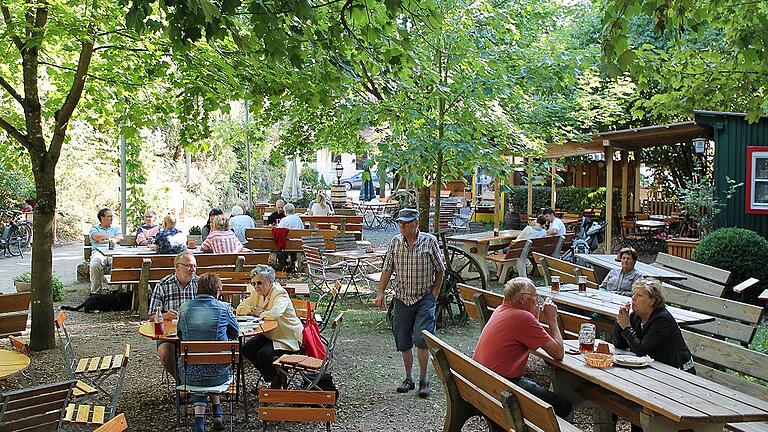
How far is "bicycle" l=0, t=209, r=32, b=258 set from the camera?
19281 millimetres

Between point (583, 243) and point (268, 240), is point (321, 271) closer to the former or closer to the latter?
point (268, 240)

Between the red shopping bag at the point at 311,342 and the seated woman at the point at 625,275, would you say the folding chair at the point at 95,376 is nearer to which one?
the red shopping bag at the point at 311,342

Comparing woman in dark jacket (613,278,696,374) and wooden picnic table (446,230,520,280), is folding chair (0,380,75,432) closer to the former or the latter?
woman in dark jacket (613,278,696,374)

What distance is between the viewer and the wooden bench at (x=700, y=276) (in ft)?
34.0

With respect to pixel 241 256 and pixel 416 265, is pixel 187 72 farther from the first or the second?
pixel 241 256

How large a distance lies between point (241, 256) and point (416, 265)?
16.6ft

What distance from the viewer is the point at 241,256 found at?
1212 centimetres

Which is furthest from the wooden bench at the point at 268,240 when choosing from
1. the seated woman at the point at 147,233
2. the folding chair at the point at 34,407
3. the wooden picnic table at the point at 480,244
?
the folding chair at the point at 34,407

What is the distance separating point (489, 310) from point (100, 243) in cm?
833

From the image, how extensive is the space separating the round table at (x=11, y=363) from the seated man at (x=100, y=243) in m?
6.68

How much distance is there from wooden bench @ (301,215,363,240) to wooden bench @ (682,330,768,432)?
13.6m

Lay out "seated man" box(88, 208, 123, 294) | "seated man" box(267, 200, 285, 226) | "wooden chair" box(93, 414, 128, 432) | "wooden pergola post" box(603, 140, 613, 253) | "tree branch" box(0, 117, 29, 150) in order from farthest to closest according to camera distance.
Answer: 1. "wooden pergola post" box(603, 140, 613, 253)
2. "seated man" box(267, 200, 285, 226)
3. "seated man" box(88, 208, 123, 294)
4. "tree branch" box(0, 117, 29, 150)
5. "wooden chair" box(93, 414, 128, 432)

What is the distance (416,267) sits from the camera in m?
7.69

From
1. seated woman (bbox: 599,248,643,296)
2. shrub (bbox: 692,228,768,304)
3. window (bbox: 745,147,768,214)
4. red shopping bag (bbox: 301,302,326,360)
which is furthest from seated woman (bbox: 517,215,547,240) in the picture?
red shopping bag (bbox: 301,302,326,360)
